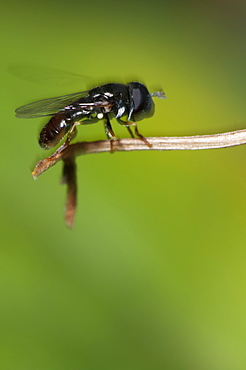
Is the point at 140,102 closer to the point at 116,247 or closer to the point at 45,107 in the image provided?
the point at 45,107

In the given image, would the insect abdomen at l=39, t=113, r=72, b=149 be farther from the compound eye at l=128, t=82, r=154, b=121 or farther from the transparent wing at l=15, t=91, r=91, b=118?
the compound eye at l=128, t=82, r=154, b=121

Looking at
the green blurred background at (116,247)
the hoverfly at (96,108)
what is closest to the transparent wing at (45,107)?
the hoverfly at (96,108)

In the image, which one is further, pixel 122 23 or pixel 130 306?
pixel 122 23

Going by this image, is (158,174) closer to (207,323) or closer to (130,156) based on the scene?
(130,156)

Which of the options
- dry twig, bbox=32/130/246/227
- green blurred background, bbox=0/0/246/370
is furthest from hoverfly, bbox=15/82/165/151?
dry twig, bbox=32/130/246/227

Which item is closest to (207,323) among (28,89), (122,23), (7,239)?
(7,239)
